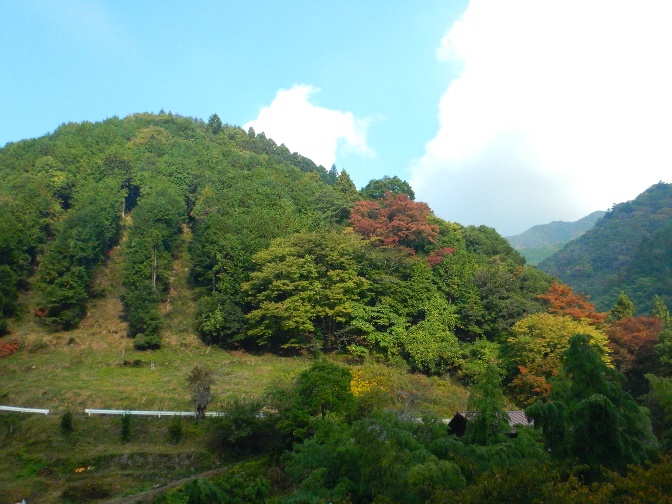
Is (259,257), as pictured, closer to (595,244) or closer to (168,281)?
(168,281)

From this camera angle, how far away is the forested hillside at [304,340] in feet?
32.4

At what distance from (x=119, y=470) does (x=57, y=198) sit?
32769 millimetres

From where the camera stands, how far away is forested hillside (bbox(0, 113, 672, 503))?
9.88 meters

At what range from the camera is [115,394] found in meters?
22.8

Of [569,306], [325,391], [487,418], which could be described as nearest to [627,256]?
[569,306]

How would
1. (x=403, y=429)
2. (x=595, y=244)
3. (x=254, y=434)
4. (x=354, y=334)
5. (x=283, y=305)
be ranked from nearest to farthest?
(x=403, y=429) → (x=254, y=434) → (x=283, y=305) → (x=354, y=334) → (x=595, y=244)

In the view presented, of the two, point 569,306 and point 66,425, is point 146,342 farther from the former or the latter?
point 569,306

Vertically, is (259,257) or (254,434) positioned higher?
(259,257)

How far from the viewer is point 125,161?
157 feet

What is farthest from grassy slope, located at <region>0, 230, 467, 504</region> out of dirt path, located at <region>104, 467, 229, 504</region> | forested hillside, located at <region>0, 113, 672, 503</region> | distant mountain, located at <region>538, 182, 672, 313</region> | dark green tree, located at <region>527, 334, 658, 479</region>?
distant mountain, located at <region>538, 182, 672, 313</region>

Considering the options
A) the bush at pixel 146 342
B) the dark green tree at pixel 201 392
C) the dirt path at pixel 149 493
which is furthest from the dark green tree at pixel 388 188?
the dirt path at pixel 149 493

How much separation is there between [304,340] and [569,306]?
15.5 metres

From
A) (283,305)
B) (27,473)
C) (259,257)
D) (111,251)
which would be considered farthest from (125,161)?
(27,473)

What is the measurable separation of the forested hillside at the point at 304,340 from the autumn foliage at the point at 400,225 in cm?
17
